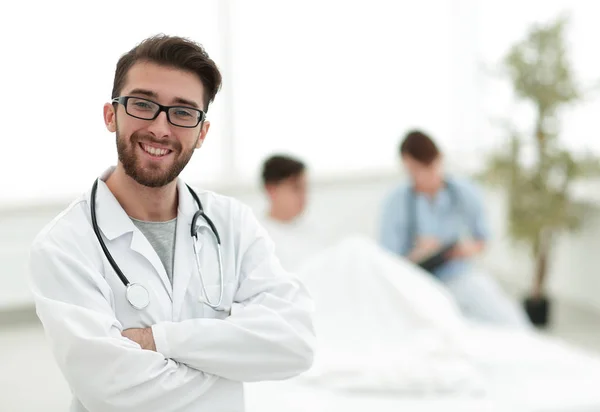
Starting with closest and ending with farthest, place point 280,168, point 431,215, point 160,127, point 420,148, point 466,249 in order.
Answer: point 160,127 → point 280,168 → point 420,148 → point 466,249 → point 431,215

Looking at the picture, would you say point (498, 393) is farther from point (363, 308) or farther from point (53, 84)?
point (53, 84)

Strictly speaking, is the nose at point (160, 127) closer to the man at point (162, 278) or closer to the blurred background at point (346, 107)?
the man at point (162, 278)

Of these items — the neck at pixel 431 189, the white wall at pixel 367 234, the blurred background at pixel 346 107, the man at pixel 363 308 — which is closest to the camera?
the man at pixel 363 308

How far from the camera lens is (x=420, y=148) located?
3494 mm

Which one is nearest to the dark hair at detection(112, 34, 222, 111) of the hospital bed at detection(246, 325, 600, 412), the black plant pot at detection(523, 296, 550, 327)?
the hospital bed at detection(246, 325, 600, 412)

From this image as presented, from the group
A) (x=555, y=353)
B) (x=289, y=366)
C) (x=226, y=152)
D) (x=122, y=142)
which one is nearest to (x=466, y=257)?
(x=555, y=353)

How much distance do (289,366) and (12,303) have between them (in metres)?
3.05

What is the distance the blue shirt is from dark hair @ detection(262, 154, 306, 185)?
42.1 inches

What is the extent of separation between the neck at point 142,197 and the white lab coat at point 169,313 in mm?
20

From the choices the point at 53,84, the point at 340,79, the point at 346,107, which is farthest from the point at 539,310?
the point at 53,84

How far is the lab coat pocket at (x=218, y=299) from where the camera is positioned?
136 centimetres

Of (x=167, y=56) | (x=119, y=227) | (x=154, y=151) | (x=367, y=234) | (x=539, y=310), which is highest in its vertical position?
(x=167, y=56)

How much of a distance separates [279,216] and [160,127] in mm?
1732

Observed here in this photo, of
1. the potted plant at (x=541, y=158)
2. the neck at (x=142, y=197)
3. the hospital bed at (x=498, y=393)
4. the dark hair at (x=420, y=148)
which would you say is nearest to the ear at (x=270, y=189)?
the hospital bed at (x=498, y=393)
